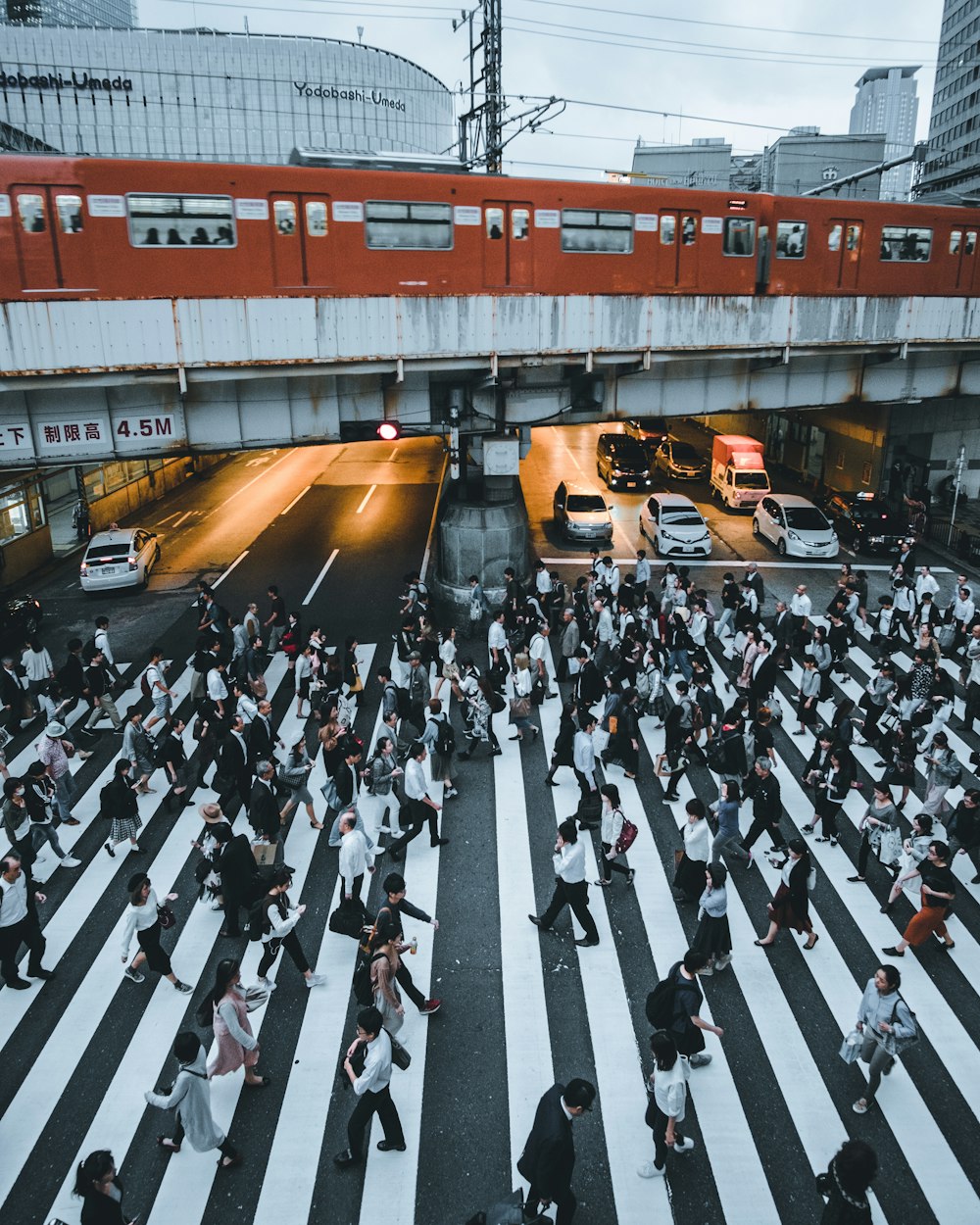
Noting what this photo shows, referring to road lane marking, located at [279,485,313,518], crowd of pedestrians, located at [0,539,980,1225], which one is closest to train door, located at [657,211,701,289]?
crowd of pedestrians, located at [0,539,980,1225]

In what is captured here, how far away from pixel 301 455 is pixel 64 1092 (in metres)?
36.5

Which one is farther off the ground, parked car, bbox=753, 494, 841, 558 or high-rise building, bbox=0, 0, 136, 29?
high-rise building, bbox=0, 0, 136, 29

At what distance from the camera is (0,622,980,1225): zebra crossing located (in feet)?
21.8

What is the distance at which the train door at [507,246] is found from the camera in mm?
16719

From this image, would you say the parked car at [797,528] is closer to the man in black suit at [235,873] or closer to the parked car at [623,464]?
the parked car at [623,464]

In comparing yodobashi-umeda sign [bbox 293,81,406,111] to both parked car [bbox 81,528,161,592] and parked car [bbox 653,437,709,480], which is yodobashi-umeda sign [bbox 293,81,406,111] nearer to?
parked car [bbox 653,437,709,480]

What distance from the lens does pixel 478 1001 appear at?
8.52m

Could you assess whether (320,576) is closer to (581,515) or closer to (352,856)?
(581,515)

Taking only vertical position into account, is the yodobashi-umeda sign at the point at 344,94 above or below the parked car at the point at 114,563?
above

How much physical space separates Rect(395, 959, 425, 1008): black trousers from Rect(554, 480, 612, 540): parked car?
17856 millimetres

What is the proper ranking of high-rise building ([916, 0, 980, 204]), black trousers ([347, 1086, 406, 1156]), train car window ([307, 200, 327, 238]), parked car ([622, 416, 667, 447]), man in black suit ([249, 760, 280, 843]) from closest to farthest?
black trousers ([347, 1086, 406, 1156])
man in black suit ([249, 760, 280, 843])
train car window ([307, 200, 327, 238])
parked car ([622, 416, 667, 447])
high-rise building ([916, 0, 980, 204])

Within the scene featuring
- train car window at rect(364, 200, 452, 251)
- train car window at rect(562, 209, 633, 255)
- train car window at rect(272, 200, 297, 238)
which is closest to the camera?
train car window at rect(272, 200, 297, 238)

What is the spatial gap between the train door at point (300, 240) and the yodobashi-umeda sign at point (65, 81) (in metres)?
66.4

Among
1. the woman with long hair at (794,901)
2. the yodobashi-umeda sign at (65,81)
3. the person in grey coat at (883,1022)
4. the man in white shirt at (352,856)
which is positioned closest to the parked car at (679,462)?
the woman with long hair at (794,901)
